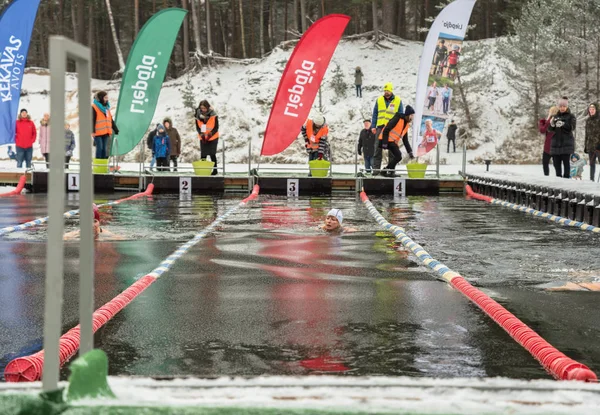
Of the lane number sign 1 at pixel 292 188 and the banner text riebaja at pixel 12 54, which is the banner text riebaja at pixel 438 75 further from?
the banner text riebaja at pixel 12 54

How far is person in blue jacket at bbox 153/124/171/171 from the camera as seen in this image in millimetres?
24328

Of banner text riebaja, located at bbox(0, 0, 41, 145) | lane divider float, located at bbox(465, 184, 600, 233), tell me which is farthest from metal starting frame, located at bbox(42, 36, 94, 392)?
banner text riebaja, located at bbox(0, 0, 41, 145)

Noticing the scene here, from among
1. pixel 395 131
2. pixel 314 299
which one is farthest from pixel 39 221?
pixel 395 131

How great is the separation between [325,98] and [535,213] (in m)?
34.1

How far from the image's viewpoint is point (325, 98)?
163ft

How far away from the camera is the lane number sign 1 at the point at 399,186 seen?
2182cm

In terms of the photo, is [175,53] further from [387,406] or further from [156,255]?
[387,406]

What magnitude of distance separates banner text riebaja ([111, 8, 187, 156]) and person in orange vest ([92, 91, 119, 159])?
1.34 feet

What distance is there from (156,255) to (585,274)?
14.6ft

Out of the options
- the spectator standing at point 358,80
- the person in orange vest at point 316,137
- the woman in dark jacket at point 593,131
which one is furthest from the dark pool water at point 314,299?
the spectator standing at point 358,80

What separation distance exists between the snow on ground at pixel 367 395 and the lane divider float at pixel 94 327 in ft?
4.95

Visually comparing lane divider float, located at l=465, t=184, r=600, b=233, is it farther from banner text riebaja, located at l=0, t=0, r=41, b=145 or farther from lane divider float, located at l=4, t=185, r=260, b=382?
banner text riebaja, located at l=0, t=0, r=41, b=145

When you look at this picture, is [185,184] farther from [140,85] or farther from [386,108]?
[386,108]

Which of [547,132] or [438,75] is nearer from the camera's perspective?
[547,132]
